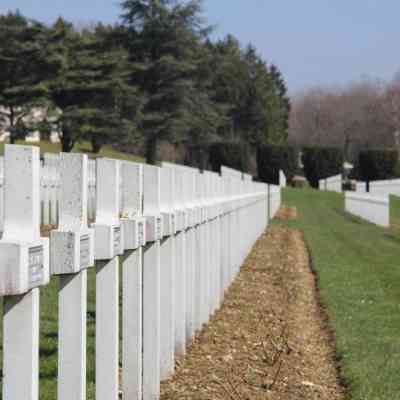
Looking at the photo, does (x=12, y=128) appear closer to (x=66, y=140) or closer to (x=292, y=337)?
(x=66, y=140)

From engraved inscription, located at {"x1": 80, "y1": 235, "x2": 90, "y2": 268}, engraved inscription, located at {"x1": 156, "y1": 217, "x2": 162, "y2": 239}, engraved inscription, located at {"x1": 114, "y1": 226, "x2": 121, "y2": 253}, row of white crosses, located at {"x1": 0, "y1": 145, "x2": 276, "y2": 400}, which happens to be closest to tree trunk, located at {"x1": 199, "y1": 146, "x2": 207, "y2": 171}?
row of white crosses, located at {"x1": 0, "y1": 145, "x2": 276, "y2": 400}

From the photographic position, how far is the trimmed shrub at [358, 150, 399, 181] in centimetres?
5066

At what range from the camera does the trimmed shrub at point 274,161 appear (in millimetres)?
54625

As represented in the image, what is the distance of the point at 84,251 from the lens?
2744 millimetres

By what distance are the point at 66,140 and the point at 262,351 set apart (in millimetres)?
38184

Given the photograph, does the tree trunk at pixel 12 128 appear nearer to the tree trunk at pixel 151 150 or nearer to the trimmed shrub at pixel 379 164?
the tree trunk at pixel 151 150

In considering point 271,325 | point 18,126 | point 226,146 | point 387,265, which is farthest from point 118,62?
point 271,325

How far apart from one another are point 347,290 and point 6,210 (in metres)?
7.13

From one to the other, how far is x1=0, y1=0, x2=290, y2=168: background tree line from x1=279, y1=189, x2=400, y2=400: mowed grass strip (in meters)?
24.3

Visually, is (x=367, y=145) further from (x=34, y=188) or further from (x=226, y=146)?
(x=34, y=188)

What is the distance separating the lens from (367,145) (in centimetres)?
8325

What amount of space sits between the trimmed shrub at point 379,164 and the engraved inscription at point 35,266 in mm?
49617

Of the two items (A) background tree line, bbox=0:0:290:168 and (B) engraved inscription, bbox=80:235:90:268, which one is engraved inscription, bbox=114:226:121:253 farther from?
(A) background tree line, bbox=0:0:290:168

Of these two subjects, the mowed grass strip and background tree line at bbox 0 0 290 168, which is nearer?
the mowed grass strip
